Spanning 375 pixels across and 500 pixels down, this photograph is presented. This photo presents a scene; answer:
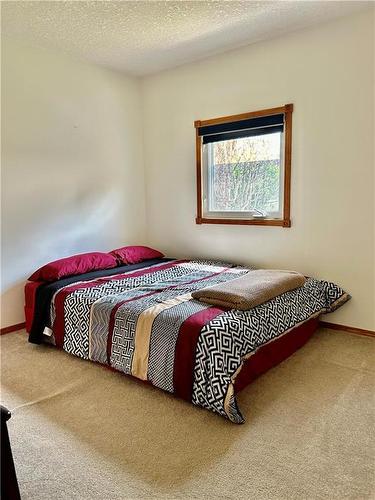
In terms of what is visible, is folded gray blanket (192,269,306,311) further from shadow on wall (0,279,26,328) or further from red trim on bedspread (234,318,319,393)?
shadow on wall (0,279,26,328)

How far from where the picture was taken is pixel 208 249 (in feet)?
12.7

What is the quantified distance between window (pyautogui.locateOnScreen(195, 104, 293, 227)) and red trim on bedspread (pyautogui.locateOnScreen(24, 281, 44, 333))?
174 centimetres

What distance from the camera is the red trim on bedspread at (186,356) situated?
197cm

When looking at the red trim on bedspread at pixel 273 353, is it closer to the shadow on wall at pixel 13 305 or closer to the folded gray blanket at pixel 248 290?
the folded gray blanket at pixel 248 290

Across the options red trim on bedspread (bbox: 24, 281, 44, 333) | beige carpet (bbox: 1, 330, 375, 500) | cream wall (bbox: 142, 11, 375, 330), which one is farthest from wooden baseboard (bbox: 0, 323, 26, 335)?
cream wall (bbox: 142, 11, 375, 330)

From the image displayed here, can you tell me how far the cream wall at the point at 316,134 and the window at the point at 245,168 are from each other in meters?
0.09

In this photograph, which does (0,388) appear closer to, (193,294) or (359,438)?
(193,294)

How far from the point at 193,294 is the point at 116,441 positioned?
100 centimetres

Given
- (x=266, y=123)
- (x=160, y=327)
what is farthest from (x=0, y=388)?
(x=266, y=123)

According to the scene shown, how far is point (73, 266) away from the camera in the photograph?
316 centimetres

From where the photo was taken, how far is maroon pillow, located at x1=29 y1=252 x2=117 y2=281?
3023mm

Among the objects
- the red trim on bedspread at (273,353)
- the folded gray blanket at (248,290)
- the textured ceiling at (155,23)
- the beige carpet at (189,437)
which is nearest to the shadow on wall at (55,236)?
the beige carpet at (189,437)

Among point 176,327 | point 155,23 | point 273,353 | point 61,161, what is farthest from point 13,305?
point 155,23

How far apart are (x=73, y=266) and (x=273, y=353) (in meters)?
1.81
